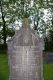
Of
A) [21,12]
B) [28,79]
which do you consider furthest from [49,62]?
[21,12]

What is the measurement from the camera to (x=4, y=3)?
29.7m

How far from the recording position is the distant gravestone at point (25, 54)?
27.3 feet

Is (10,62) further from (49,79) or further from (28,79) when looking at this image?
(49,79)

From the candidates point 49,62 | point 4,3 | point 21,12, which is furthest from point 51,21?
point 49,62

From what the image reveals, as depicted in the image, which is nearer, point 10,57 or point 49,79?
point 10,57

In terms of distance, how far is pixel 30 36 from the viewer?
8336 millimetres

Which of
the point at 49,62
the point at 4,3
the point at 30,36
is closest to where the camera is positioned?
the point at 30,36

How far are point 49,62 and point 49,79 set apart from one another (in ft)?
17.5

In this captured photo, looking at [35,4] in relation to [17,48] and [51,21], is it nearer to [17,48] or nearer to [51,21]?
[51,21]

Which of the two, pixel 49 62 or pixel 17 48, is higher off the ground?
pixel 17 48

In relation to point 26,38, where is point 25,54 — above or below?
below

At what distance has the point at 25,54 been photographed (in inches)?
330

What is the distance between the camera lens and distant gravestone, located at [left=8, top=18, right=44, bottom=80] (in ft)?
27.3

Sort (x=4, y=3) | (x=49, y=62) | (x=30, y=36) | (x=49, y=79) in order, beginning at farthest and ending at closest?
1. (x=4, y=3)
2. (x=49, y=62)
3. (x=49, y=79)
4. (x=30, y=36)
